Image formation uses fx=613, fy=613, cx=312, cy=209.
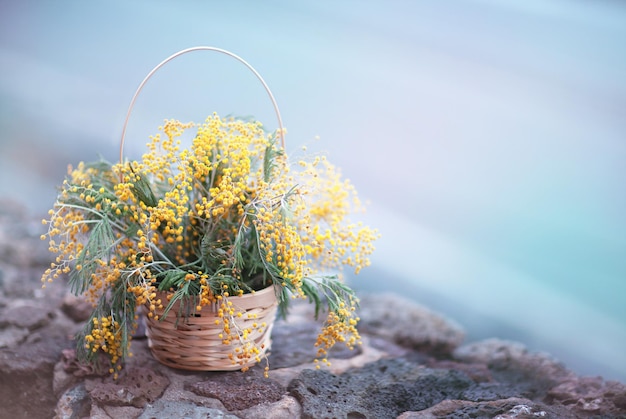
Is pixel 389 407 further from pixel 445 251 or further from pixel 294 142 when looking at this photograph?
pixel 294 142

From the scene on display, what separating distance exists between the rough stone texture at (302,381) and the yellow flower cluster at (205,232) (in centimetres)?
11

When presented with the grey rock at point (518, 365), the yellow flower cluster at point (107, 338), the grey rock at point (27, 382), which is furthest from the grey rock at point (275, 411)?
the grey rock at point (518, 365)

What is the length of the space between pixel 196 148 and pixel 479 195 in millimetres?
1452

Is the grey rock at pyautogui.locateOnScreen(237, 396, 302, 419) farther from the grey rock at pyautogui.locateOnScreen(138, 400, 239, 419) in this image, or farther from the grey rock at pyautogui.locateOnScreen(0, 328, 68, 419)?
the grey rock at pyautogui.locateOnScreen(0, 328, 68, 419)

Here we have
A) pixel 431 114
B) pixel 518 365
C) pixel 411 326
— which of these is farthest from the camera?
pixel 431 114

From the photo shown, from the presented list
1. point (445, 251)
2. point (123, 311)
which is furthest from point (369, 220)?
point (123, 311)

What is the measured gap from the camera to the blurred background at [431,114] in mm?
2379

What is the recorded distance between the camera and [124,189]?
1606mm

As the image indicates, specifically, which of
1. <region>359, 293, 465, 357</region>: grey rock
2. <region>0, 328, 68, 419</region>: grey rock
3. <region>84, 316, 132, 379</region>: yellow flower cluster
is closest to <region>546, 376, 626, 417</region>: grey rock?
<region>359, 293, 465, 357</region>: grey rock

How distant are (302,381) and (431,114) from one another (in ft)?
4.72

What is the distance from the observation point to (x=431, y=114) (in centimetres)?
271

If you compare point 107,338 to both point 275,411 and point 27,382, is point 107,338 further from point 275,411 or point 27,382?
point 275,411

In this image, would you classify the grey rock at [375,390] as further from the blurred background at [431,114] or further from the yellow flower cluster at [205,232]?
the blurred background at [431,114]

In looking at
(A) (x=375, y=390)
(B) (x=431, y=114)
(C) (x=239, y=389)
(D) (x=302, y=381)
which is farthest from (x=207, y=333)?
(B) (x=431, y=114)
